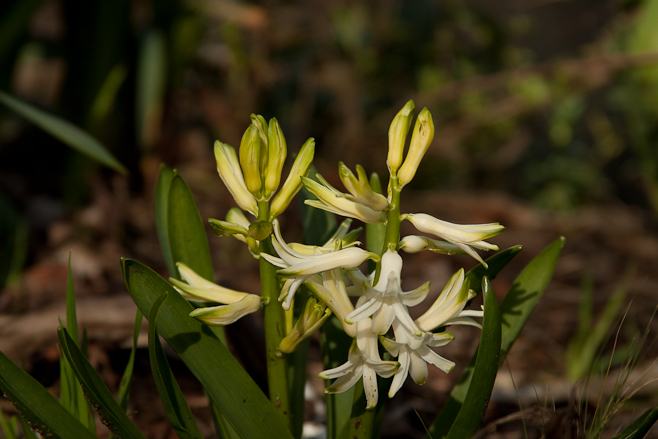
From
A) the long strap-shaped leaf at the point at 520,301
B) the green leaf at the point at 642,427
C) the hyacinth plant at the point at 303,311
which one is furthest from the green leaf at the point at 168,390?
the green leaf at the point at 642,427

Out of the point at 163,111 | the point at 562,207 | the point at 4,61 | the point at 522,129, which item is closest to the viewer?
the point at 4,61

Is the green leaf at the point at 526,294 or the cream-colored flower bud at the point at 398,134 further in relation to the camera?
the green leaf at the point at 526,294

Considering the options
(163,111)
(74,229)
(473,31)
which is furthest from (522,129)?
(74,229)

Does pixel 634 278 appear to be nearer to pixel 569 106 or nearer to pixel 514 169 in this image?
pixel 569 106

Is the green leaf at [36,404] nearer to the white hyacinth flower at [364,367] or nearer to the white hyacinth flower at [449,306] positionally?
the white hyacinth flower at [364,367]

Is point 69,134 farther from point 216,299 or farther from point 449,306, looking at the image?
point 449,306
